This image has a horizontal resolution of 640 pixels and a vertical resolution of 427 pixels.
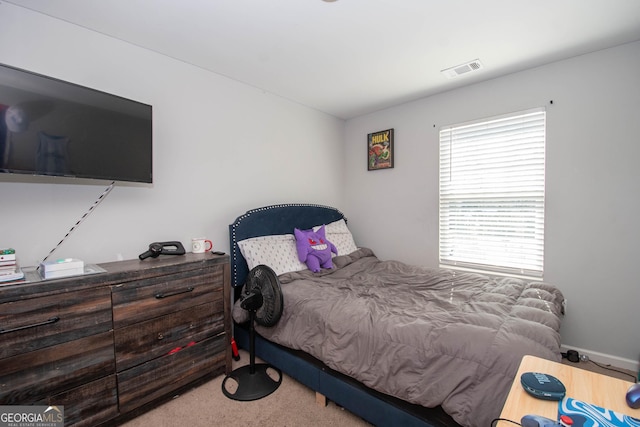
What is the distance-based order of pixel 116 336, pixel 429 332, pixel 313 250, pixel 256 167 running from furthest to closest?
pixel 256 167 < pixel 313 250 < pixel 116 336 < pixel 429 332

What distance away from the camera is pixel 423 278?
8.74 feet

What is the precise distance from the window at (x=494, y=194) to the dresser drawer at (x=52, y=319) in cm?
311

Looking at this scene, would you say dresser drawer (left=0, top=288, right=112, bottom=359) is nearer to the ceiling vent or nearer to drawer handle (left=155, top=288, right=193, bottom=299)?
drawer handle (left=155, top=288, right=193, bottom=299)

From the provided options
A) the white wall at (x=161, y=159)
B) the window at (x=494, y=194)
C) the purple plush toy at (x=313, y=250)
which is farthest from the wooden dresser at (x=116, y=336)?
the window at (x=494, y=194)

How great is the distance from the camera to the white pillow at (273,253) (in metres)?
2.63

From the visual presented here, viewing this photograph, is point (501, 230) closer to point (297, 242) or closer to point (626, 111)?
point (626, 111)

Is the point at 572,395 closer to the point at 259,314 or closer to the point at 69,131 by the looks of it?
the point at 259,314

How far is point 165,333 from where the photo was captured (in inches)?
75.3

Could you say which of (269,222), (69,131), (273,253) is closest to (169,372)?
(273,253)

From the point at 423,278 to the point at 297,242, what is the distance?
1255 millimetres

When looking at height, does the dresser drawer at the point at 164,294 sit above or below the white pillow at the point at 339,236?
below

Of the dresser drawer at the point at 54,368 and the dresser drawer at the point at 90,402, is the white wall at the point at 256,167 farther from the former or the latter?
the dresser drawer at the point at 90,402

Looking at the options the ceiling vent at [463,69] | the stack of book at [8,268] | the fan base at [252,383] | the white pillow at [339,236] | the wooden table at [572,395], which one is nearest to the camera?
the wooden table at [572,395]

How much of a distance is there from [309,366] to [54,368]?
1403mm
